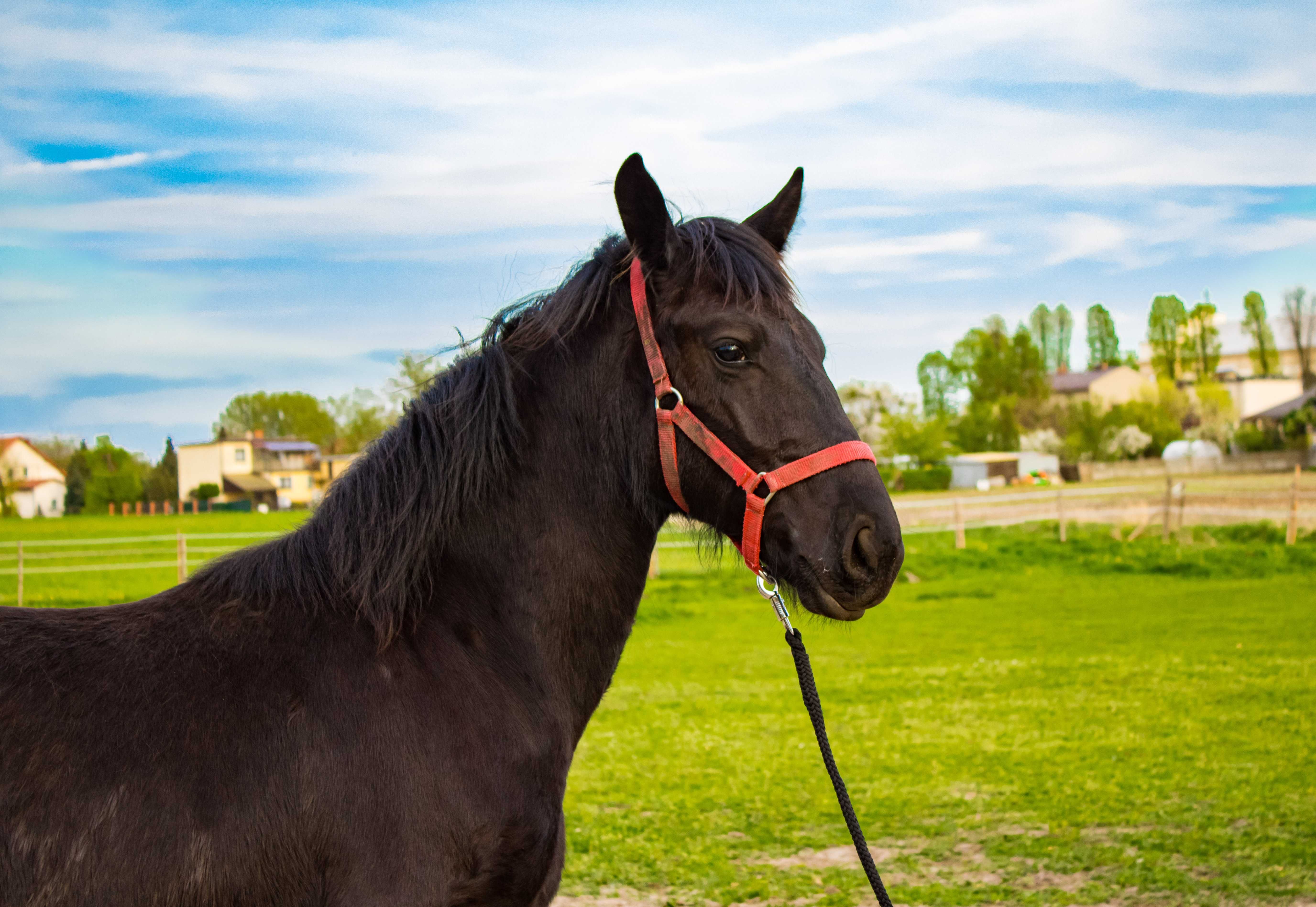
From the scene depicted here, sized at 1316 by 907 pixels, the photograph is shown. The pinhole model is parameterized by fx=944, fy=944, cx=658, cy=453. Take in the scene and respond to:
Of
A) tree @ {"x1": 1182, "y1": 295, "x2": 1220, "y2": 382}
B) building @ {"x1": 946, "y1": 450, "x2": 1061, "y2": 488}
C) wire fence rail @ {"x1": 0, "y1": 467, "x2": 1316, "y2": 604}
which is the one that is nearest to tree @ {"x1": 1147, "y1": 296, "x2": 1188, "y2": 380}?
tree @ {"x1": 1182, "y1": 295, "x2": 1220, "y2": 382}

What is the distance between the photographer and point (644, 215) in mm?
2232

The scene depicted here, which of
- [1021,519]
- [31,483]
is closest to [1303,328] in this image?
[1021,519]

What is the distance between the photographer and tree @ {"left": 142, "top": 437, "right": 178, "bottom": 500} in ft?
225

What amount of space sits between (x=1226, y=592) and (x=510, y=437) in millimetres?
14553

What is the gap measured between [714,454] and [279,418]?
101163 millimetres

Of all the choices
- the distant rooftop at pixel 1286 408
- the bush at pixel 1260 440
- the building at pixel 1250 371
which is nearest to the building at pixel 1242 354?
the building at pixel 1250 371

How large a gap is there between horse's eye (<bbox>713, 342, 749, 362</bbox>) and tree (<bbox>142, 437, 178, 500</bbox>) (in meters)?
72.8

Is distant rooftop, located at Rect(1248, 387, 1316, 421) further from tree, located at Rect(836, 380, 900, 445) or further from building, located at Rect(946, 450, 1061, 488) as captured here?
tree, located at Rect(836, 380, 900, 445)

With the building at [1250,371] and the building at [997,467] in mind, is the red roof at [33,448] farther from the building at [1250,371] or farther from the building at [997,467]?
the building at [1250,371]

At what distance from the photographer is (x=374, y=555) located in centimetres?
213

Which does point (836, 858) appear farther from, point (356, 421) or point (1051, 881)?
point (356, 421)

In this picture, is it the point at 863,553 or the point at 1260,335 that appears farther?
the point at 1260,335

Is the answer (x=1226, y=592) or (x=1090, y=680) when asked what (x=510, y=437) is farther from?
(x=1226, y=592)

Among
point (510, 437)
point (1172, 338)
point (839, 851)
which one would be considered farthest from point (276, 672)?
point (1172, 338)
